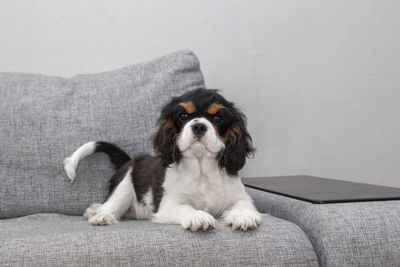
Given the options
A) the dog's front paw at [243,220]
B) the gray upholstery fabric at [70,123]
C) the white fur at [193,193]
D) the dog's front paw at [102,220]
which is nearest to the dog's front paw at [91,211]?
the white fur at [193,193]

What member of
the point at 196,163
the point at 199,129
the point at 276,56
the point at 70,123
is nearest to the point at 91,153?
the point at 70,123

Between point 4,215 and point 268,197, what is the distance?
118cm

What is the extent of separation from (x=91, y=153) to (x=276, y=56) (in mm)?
1408

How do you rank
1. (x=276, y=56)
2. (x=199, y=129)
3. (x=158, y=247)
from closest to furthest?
(x=158, y=247), (x=199, y=129), (x=276, y=56)

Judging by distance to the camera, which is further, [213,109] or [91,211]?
[91,211]

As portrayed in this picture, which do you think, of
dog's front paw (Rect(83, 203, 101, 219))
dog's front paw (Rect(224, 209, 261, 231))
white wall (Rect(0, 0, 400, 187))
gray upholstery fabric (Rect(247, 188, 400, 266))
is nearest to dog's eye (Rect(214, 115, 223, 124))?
dog's front paw (Rect(224, 209, 261, 231))

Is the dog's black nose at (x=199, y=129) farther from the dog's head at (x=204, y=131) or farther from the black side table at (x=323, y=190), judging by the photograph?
the black side table at (x=323, y=190)

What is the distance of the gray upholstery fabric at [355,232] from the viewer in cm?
148

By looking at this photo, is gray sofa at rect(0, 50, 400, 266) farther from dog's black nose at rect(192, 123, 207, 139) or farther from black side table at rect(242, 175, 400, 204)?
dog's black nose at rect(192, 123, 207, 139)

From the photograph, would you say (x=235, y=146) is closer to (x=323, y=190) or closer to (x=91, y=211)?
(x=323, y=190)

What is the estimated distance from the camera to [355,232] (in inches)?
58.9

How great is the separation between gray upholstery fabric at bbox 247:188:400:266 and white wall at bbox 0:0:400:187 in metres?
1.41

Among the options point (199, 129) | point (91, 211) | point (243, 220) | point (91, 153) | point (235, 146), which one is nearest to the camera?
point (243, 220)

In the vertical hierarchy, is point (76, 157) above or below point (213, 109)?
below
